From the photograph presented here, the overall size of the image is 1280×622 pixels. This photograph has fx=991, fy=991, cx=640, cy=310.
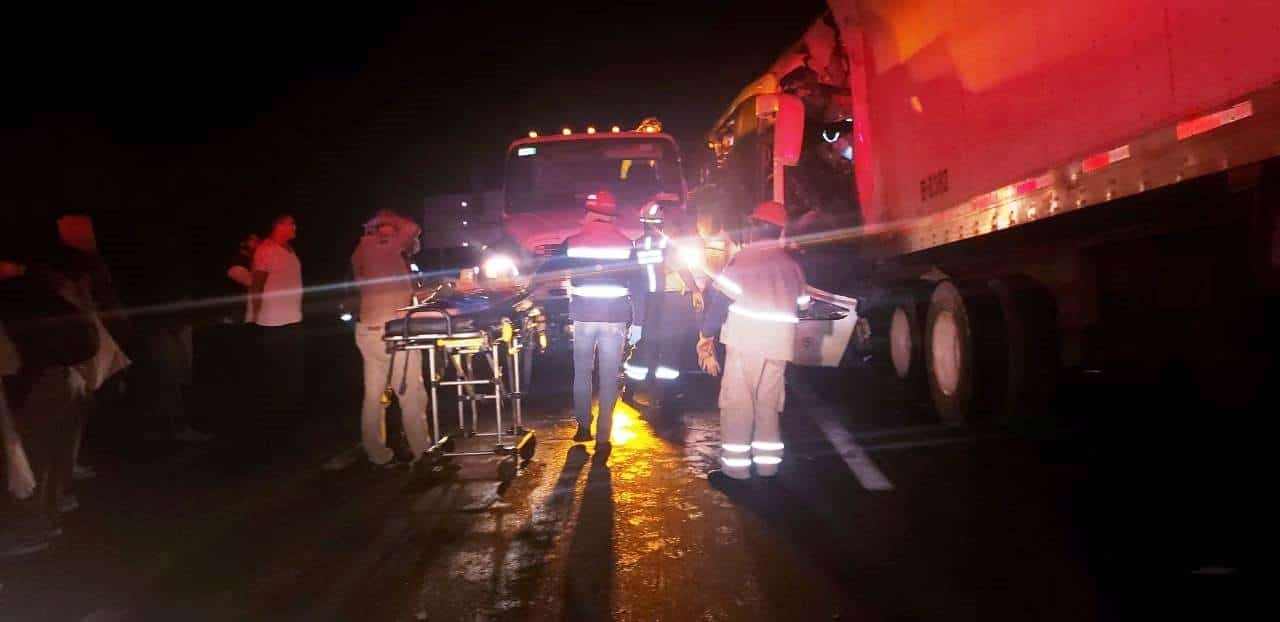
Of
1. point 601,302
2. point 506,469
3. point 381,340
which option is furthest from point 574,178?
point 506,469

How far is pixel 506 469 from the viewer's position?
6.51 m

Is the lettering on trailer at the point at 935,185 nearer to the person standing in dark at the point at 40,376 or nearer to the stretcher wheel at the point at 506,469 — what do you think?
the stretcher wheel at the point at 506,469

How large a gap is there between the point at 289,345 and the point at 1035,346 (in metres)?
5.81

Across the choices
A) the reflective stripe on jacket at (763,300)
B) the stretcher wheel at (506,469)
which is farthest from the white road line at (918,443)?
the stretcher wheel at (506,469)

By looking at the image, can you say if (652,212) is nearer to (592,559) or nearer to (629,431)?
(629,431)

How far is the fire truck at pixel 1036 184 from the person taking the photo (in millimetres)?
4539

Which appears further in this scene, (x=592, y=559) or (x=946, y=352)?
(x=946, y=352)

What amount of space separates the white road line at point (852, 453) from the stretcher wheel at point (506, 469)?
2.26 metres

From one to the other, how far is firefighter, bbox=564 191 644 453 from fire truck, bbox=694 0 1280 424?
2.64 meters

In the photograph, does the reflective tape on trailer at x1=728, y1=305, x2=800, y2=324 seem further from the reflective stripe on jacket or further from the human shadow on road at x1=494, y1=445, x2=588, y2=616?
the human shadow on road at x1=494, y1=445, x2=588, y2=616

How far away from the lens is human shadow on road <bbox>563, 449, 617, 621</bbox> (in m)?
4.27

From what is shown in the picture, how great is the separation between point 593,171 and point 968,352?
592 cm

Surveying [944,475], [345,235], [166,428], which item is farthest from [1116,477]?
[345,235]

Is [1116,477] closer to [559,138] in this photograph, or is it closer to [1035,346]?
[1035,346]
